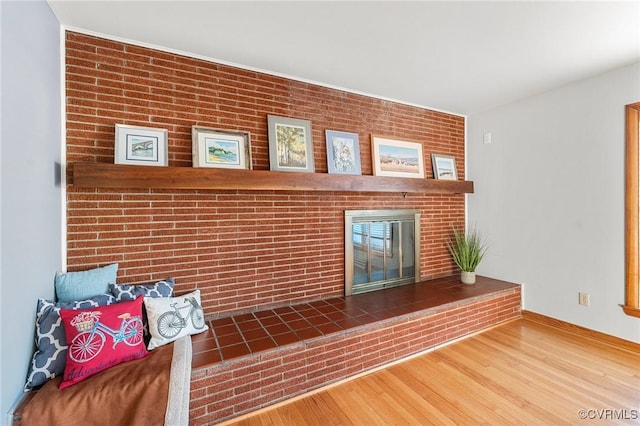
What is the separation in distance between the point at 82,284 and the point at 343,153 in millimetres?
2242

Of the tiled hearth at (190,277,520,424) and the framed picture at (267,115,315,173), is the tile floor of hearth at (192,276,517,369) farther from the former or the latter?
the framed picture at (267,115,315,173)

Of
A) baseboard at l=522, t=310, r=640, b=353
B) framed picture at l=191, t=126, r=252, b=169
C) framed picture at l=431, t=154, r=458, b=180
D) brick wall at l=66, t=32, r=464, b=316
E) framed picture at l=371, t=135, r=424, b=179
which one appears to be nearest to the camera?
brick wall at l=66, t=32, r=464, b=316

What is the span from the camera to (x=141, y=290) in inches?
76.3

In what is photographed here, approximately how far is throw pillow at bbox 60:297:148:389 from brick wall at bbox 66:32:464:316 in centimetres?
46

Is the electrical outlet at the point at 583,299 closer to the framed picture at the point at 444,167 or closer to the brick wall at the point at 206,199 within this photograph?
the framed picture at the point at 444,167

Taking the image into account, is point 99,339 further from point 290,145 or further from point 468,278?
point 468,278

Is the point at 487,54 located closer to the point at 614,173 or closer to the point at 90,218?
the point at 614,173

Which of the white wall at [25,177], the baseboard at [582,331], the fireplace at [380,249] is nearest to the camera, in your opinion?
the white wall at [25,177]

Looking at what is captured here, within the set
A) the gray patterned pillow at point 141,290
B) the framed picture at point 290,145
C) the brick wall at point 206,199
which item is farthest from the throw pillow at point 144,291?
the framed picture at point 290,145

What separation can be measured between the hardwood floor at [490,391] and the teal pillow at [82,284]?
119 centimetres

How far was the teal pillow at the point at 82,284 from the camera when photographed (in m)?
1.75

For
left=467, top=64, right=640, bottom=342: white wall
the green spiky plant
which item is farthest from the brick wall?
left=467, top=64, right=640, bottom=342: white wall

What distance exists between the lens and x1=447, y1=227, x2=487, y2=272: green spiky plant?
10.8 ft

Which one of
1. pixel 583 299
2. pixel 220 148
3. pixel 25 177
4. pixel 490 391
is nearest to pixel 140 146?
pixel 220 148
